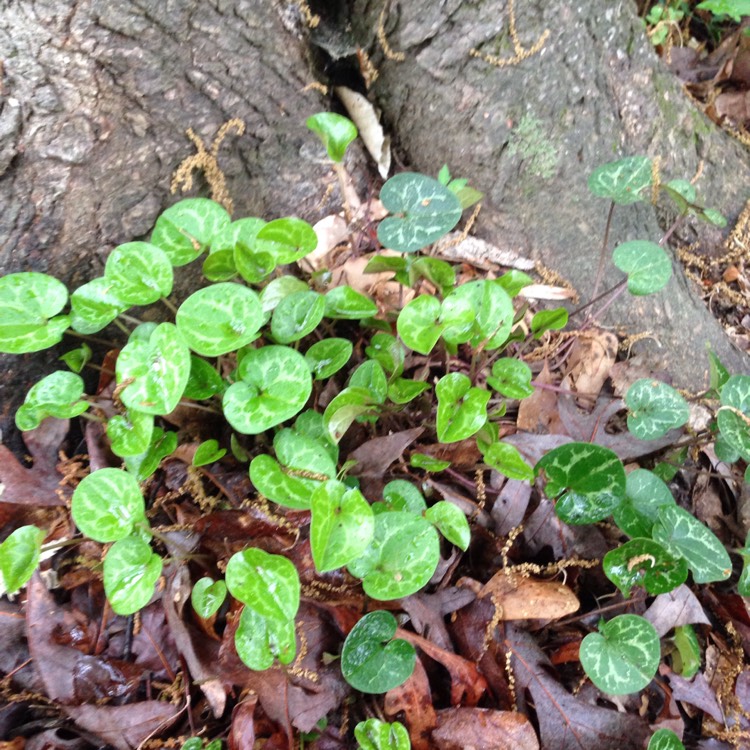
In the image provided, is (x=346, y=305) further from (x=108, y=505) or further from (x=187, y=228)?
(x=108, y=505)

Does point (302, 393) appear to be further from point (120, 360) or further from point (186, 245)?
point (186, 245)

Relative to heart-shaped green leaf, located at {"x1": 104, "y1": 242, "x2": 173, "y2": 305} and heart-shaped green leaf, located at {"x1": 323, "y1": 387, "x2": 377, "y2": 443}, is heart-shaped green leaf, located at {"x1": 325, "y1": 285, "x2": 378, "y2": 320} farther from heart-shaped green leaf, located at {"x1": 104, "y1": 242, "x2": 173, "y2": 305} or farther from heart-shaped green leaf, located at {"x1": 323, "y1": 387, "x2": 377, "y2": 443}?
heart-shaped green leaf, located at {"x1": 104, "y1": 242, "x2": 173, "y2": 305}

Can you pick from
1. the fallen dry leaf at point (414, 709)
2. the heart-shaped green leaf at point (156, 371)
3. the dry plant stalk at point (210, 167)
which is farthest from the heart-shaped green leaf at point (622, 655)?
the dry plant stalk at point (210, 167)

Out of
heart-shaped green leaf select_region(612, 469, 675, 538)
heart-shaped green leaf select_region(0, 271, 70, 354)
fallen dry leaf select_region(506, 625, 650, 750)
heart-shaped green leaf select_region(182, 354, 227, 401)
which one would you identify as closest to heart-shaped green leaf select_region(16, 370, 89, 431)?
heart-shaped green leaf select_region(0, 271, 70, 354)

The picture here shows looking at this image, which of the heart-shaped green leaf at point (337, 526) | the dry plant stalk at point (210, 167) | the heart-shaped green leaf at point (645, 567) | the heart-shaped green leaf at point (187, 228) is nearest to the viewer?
the heart-shaped green leaf at point (337, 526)

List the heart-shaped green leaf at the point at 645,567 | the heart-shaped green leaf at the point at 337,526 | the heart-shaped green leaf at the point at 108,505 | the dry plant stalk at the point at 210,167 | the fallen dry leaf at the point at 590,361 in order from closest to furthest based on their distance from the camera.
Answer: the heart-shaped green leaf at the point at 337,526
the heart-shaped green leaf at the point at 108,505
the heart-shaped green leaf at the point at 645,567
the dry plant stalk at the point at 210,167
the fallen dry leaf at the point at 590,361

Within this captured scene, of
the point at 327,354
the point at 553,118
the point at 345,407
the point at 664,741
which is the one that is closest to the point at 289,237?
the point at 327,354

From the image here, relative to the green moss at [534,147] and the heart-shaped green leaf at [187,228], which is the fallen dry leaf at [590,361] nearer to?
the green moss at [534,147]
